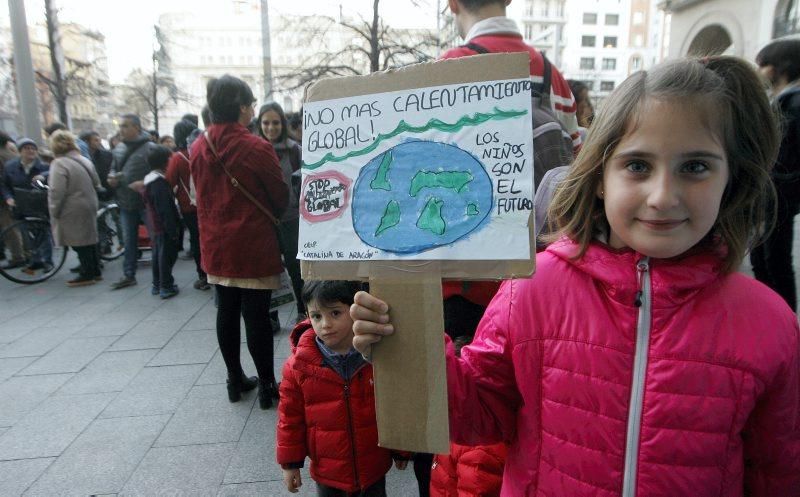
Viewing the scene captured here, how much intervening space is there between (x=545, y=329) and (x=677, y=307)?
0.28 meters

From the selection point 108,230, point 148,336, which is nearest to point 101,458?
point 148,336

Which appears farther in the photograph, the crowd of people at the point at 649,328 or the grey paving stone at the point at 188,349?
the grey paving stone at the point at 188,349

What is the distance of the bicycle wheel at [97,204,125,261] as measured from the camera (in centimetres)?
760

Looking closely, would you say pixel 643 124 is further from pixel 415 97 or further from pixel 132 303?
pixel 132 303

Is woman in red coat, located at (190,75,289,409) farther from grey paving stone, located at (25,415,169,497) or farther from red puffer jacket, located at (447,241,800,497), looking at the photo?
red puffer jacket, located at (447,241,800,497)

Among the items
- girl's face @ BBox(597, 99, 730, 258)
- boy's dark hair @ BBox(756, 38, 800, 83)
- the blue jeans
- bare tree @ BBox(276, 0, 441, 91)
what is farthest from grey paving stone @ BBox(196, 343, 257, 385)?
bare tree @ BBox(276, 0, 441, 91)

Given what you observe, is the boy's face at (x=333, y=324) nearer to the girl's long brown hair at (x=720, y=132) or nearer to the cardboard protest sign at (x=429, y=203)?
the cardboard protest sign at (x=429, y=203)

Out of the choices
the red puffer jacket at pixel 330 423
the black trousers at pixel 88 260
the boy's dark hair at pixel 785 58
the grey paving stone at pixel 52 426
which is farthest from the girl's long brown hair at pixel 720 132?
the black trousers at pixel 88 260

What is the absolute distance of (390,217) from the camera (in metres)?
1.07

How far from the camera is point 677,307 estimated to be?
3.50 ft

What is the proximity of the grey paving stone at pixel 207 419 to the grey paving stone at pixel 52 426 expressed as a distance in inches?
22.7

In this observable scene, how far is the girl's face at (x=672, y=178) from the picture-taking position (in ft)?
3.29

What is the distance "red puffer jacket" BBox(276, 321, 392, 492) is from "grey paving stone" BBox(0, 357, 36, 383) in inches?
129

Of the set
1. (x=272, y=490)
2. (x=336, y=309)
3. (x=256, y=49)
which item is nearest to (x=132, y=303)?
(x=272, y=490)
